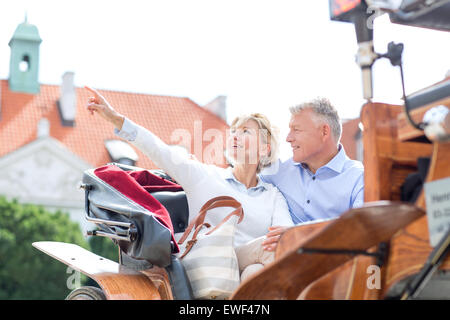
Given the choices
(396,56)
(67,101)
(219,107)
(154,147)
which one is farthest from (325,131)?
(219,107)

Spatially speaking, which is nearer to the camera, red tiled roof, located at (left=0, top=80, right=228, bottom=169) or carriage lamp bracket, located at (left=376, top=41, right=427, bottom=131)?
carriage lamp bracket, located at (left=376, top=41, right=427, bottom=131)

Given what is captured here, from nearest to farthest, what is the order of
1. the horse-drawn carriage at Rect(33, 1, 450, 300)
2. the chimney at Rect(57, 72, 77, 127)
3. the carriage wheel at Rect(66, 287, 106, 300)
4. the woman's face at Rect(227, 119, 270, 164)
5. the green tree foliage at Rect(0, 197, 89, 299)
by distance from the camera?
1. the horse-drawn carriage at Rect(33, 1, 450, 300)
2. the carriage wheel at Rect(66, 287, 106, 300)
3. the woman's face at Rect(227, 119, 270, 164)
4. the green tree foliage at Rect(0, 197, 89, 299)
5. the chimney at Rect(57, 72, 77, 127)

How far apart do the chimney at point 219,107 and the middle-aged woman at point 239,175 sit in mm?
35341

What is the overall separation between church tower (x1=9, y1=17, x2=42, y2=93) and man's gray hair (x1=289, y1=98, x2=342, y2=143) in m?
36.2

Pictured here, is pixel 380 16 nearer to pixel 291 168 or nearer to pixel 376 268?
pixel 376 268

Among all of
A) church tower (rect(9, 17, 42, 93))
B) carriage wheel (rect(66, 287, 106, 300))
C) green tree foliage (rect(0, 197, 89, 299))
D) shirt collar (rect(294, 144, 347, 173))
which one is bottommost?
green tree foliage (rect(0, 197, 89, 299))

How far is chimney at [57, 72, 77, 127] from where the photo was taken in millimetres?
36219

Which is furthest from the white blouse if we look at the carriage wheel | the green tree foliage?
the green tree foliage

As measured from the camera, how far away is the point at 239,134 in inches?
142

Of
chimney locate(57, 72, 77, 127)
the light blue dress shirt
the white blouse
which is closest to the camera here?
the white blouse

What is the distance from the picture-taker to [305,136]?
11.8 ft

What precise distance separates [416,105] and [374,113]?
6.5 inches

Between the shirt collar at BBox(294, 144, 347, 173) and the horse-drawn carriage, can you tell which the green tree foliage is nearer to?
the shirt collar at BBox(294, 144, 347, 173)

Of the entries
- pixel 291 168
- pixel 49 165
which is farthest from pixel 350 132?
pixel 291 168
